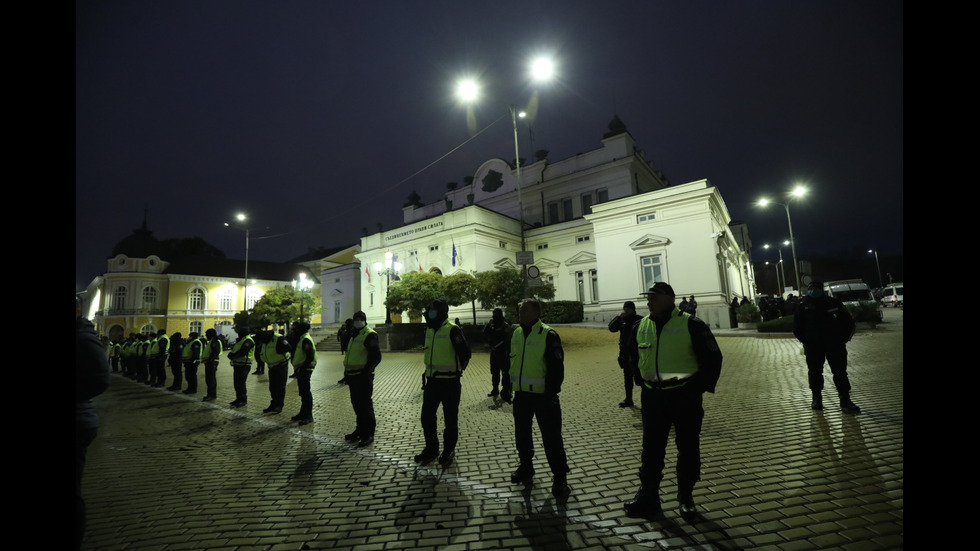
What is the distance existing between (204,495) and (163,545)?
3.51 ft

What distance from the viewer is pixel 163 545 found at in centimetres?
322

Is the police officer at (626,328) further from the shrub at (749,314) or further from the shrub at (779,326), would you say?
the shrub at (749,314)

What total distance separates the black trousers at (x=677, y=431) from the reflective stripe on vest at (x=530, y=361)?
3.44 feet

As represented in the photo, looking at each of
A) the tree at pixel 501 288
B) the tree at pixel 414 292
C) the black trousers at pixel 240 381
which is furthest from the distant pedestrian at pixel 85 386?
the tree at pixel 414 292

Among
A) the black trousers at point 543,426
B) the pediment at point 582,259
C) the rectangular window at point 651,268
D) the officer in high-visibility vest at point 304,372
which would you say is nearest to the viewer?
the black trousers at point 543,426

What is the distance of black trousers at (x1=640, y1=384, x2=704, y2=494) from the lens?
130 inches

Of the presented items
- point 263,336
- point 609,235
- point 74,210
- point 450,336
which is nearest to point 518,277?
point 609,235

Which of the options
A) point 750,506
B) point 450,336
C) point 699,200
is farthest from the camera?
point 699,200

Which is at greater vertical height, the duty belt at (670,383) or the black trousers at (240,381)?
the duty belt at (670,383)

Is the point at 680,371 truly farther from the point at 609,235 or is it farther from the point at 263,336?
the point at 609,235

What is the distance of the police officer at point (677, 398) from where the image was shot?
3.31 m

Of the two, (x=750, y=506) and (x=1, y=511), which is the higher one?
(x=1, y=511)

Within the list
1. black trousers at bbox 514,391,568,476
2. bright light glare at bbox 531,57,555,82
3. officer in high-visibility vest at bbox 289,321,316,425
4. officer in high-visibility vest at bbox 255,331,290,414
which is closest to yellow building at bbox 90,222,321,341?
officer in high-visibility vest at bbox 255,331,290,414

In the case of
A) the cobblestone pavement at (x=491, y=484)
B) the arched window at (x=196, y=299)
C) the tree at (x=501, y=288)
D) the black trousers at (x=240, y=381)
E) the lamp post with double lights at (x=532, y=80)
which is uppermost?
the lamp post with double lights at (x=532, y=80)
